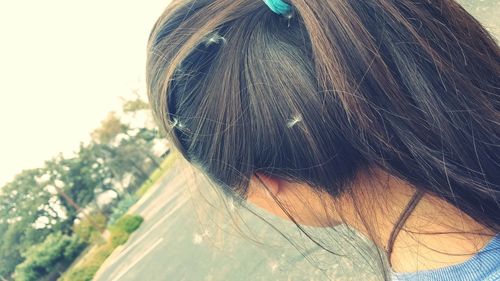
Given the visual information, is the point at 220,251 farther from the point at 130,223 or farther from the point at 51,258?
the point at 51,258

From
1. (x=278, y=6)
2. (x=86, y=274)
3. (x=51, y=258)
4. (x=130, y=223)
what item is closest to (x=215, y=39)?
(x=278, y=6)

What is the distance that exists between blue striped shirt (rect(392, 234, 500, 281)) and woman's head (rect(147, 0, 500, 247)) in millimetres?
62

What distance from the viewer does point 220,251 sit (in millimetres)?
2994

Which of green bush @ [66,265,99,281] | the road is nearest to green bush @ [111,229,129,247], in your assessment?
green bush @ [66,265,99,281]

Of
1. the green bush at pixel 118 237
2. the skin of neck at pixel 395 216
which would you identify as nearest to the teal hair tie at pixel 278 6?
the skin of neck at pixel 395 216

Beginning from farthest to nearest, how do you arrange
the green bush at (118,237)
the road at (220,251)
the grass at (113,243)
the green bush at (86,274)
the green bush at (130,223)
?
the green bush at (118,237) → the green bush at (130,223) → the grass at (113,243) → the green bush at (86,274) → the road at (220,251)

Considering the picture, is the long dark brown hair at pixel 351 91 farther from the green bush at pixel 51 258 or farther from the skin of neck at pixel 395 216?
the green bush at pixel 51 258

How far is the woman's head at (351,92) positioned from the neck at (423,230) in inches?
0.6

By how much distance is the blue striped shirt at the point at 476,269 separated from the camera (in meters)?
0.49

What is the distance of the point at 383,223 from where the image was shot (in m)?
0.61

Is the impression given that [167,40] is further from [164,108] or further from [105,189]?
[105,189]

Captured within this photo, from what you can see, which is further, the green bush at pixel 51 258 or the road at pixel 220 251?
the green bush at pixel 51 258

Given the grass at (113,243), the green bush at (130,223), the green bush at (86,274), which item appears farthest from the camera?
the green bush at (130,223)

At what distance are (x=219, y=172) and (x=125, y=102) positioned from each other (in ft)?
70.7
